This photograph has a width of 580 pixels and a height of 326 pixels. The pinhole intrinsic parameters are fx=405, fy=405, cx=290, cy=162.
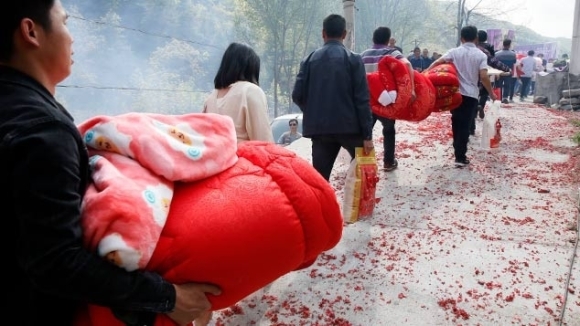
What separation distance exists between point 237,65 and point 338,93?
1323 mm

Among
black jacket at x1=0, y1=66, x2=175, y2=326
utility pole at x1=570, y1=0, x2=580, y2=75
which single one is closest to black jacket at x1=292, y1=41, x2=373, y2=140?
black jacket at x1=0, y1=66, x2=175, y2=326

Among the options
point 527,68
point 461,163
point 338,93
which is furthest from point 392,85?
point 527,68

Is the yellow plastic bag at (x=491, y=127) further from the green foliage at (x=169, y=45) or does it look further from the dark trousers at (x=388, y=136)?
the green foliage at (x=169, y=45)

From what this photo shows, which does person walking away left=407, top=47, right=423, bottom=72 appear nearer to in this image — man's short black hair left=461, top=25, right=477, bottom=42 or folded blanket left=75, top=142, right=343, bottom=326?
man's short black hair left=461, top=25, right=477, bottom=42

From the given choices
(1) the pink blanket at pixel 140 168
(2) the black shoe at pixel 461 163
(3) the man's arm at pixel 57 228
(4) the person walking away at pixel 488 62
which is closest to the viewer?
(3) the man's arm at pixel 57 228

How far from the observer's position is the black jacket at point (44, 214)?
83cm

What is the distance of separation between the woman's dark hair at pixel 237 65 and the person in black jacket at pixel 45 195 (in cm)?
169

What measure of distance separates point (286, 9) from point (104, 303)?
3503 cm

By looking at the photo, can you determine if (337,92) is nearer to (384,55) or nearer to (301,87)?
(301,87)

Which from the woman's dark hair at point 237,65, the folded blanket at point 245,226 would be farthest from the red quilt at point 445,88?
the folded blanket at point 245,226

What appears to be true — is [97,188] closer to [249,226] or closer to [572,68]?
[249,226]

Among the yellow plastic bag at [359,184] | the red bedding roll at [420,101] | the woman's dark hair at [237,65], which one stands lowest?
the yellow plastic bag at [359,184]

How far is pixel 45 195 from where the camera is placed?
83 centimetres

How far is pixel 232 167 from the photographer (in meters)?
1.26
